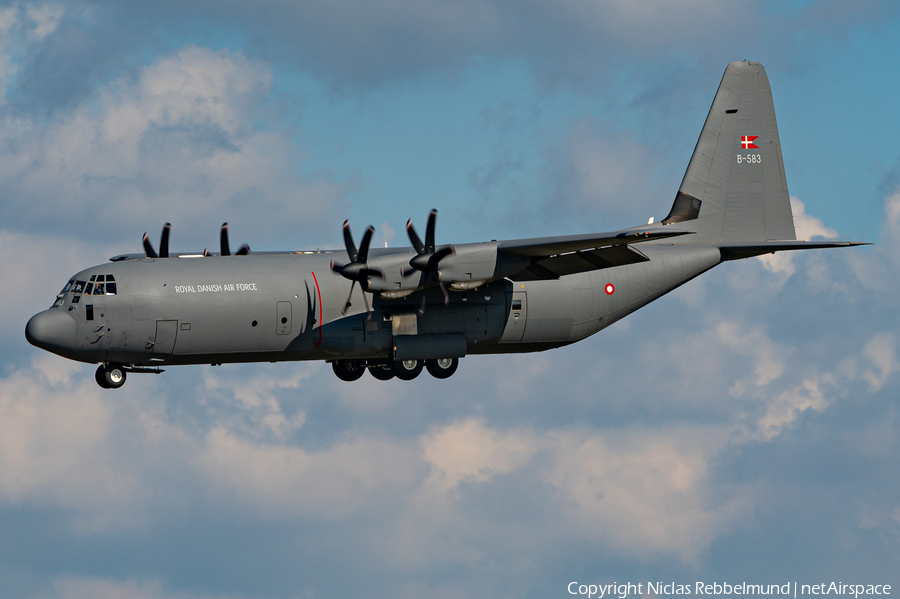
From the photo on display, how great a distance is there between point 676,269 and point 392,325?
9.87 meters

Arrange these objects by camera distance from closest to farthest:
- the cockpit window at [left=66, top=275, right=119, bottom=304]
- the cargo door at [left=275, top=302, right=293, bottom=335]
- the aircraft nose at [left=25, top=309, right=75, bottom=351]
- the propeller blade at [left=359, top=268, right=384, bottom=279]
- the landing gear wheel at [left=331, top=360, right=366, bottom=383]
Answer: the aircraft nose at [left=25, top=309, right=75, bottom=351], the cockpit window at [left=66, top=275, right=119, bottom=304], the propeller blade at [left=359, top=268, right=384, bottom=279], the cargo door at [left=275, top=302, right=293, bottom=335], the landing gear wheel at [left=331, top=360, right=366, bottom=383]

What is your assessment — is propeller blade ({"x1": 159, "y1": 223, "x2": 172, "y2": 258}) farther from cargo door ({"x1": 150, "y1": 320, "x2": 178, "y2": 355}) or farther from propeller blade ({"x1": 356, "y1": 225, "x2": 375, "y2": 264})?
propeller blade ({"x1": 356, "y1": 225, "x2": 375, "y2": 264})

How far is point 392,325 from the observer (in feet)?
103

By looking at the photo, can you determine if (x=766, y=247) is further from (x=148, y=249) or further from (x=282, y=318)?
(x=148, y=249)

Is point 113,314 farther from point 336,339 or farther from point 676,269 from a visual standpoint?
point 676,269

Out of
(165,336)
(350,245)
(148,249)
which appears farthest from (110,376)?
(350,245)

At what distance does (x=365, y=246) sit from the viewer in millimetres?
29625

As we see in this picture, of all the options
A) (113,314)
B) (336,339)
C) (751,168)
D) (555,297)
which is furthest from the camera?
(751,168)

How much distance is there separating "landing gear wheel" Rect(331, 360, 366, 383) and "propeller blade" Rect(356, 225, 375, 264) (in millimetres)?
5121

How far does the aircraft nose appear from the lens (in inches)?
1120

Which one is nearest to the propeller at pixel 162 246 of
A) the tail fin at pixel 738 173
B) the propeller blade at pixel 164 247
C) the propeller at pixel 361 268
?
the propeller blade at pixel 164 247

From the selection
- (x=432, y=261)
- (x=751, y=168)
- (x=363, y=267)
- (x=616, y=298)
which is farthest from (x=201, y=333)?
(x=751, y=168)

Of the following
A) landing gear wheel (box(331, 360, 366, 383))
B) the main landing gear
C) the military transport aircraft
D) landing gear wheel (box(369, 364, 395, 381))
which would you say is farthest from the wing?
landing gear wheel (box(331, 360, 366, 383))

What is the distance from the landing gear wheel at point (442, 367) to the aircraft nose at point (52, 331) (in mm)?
10590
